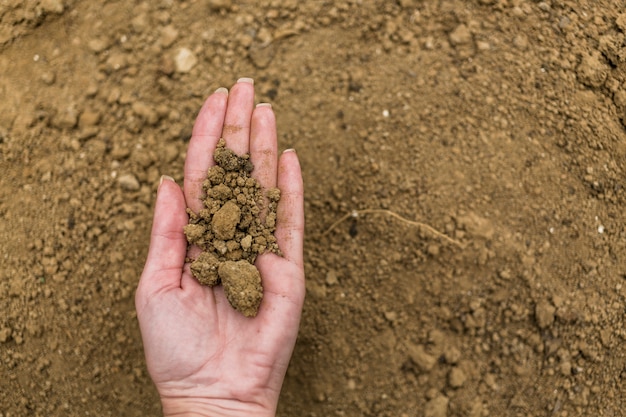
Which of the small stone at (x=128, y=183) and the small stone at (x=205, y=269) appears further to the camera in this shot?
the small stone at (x=128, y=183)

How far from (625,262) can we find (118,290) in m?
2.46

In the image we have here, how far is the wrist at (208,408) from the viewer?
2.17 meters

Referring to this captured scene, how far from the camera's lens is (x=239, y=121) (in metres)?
2.38

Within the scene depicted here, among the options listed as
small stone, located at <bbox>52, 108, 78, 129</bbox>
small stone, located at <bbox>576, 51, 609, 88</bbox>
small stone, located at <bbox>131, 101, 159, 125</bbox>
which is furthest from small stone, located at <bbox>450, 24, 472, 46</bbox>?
small stone, located at <bbox>52, 108, 78, 129</bbox>

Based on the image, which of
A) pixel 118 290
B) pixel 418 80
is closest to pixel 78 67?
pixel 118 290

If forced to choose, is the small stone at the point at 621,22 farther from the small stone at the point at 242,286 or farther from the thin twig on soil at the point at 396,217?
the small stone at the point at 242,286

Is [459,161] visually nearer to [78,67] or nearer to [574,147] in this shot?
[574,147]

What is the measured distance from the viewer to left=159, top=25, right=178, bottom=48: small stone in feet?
9.64

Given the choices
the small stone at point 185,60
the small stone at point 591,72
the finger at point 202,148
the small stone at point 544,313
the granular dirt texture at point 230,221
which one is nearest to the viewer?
the granular dirt texture at point 230,221

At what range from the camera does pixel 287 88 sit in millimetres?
2881

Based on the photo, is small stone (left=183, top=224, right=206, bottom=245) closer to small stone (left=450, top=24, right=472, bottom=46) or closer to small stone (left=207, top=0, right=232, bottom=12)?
small stone (left=207, top=0, right=232, bottom=12)

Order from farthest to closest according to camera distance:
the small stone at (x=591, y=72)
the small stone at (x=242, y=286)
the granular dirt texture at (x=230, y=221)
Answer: the small stone at (x=591, y=72), the granular dirt texture at (x=230, y=221), the small stone at (x=242, y=286)

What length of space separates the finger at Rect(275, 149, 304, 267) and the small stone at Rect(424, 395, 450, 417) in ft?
3.26

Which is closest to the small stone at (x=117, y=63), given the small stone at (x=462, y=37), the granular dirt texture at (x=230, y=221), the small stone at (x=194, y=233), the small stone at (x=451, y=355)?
the granular dirt texture at (x=230, y=221)
